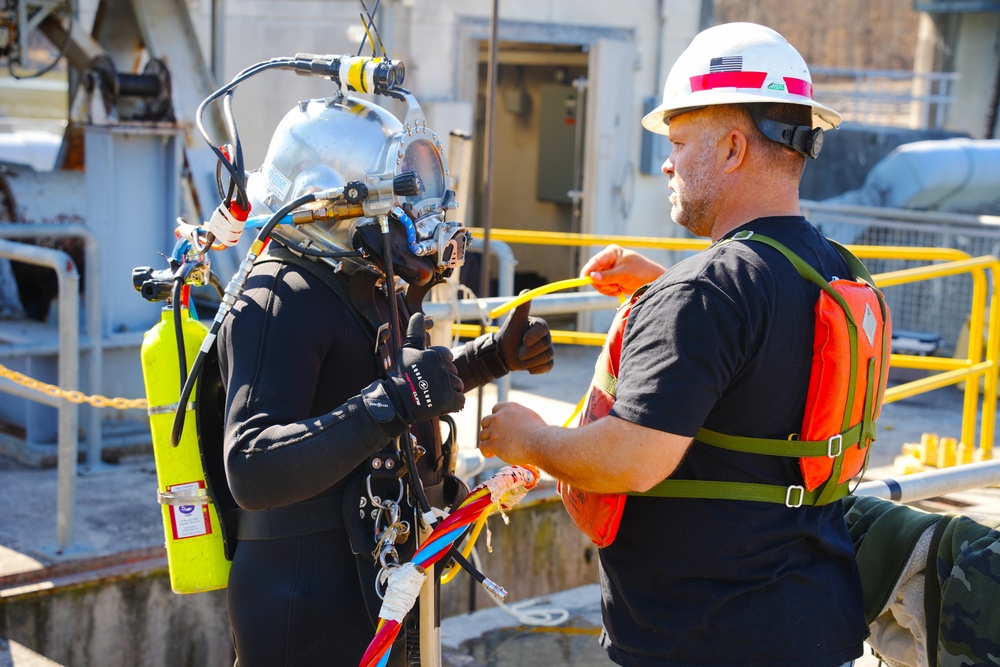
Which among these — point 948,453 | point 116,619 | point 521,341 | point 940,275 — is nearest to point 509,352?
point 521,341

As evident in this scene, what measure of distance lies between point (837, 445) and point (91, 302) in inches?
173

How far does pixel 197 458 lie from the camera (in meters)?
2.45

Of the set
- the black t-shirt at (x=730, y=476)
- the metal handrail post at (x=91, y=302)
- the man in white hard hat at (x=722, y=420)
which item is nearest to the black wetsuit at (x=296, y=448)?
the man in white hard hat at (x=722, y=420)

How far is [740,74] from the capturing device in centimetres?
217

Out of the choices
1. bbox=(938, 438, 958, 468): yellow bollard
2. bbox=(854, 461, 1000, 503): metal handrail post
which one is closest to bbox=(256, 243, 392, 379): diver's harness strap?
bbox=(854, 461, 1000, 503): metal handrail post

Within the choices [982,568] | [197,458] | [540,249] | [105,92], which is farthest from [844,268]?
[540,249]

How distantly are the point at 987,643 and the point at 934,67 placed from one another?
16945mm

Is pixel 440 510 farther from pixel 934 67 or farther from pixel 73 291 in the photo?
pixel 934 67

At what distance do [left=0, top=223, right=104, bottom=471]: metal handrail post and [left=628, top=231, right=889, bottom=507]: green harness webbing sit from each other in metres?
4.07

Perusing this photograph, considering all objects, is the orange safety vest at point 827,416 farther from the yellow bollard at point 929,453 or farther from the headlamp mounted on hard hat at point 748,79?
the yellow bollard at point 929,453

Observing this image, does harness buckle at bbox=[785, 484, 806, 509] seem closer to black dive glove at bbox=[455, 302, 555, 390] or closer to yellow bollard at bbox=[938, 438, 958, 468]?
black dive glove at bbox=[455, 302, 555, 390]

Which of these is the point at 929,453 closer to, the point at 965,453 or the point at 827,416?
the point at 965,453

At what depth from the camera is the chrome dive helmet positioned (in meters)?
2.25

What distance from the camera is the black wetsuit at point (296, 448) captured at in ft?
6.80
